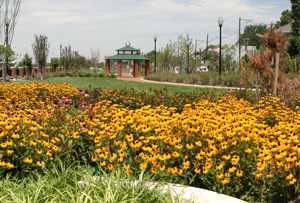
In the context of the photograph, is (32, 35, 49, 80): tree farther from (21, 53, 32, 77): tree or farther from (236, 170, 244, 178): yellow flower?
(236, 170, 244, 178): yellow flower

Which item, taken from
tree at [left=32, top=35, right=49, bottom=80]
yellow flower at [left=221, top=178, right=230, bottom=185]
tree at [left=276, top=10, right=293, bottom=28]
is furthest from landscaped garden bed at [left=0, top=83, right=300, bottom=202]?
tree at [left=276, top=10, right=293, bottom=28]

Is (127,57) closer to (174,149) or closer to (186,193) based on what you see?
(174,149)

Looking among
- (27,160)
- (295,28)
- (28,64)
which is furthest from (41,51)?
(27,160)

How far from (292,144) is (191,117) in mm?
1172

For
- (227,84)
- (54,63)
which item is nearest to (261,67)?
(227,84)

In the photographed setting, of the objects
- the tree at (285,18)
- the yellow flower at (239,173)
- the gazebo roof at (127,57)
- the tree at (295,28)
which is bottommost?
the yellow flower at (239,173)

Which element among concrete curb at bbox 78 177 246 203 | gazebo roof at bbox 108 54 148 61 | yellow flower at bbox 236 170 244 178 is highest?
gazebo roof at bbox 108 54 148 61

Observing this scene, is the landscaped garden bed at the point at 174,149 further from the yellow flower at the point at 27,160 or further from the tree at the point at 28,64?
the tree at the point at 28,64

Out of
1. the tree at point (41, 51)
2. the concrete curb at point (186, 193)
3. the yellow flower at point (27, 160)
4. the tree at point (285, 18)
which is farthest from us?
the tree at point (285, 18)

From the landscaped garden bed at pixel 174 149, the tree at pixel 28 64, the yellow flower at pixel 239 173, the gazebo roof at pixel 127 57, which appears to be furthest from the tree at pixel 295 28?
the yellow flower at pixel 239 173

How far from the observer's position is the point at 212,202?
3201 mm

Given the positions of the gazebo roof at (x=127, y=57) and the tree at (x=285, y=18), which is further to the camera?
the tree at (x=285, y=18)

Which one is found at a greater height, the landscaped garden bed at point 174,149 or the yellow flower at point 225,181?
the landscaped garden bed at point 174,149

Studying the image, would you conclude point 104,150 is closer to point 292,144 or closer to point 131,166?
point 131,166
